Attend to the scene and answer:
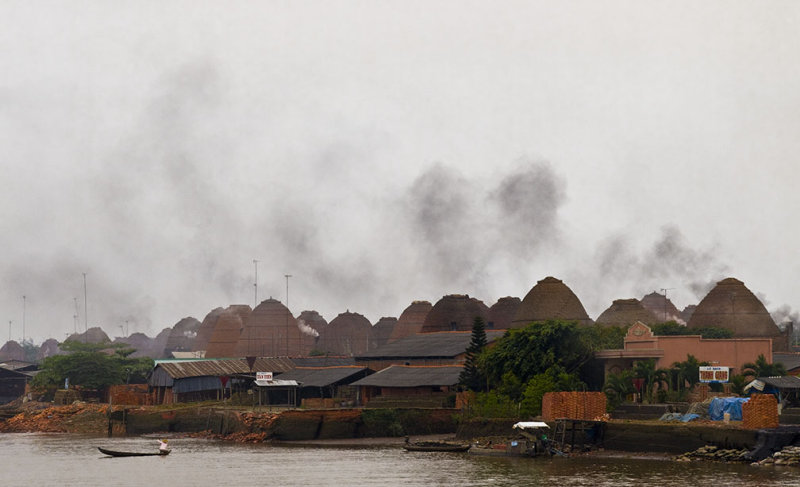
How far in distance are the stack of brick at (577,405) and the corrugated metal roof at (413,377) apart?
1573cm

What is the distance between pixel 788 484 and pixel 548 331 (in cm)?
2704

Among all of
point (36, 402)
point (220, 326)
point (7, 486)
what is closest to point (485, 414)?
point (7, 486)

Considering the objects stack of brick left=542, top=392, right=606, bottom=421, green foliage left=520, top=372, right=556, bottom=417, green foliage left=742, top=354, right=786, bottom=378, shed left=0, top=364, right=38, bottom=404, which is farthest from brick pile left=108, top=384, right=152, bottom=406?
green foliage left=742, top=354, right=786, bottom=378

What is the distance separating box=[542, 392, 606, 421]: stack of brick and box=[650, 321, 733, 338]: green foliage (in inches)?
1242

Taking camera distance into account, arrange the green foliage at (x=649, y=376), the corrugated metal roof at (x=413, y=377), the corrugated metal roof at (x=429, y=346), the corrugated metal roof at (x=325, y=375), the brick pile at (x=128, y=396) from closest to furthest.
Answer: the green foliage at (x=649, y=376) → the corrugated metal roof at (x=413, y=377) → the corrugated metal roof at (x=325, y=375) → the corrugated metal roof at (x=429, y=346) → the brick pile at (x=128, y=396)

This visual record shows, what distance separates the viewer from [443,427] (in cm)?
7169

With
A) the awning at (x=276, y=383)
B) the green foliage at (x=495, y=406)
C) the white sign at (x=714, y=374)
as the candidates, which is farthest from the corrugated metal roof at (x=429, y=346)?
the white sign at (x=714, y=374)

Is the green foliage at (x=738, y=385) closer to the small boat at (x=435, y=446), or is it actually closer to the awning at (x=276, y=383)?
the small boat at (x=435, y=446)

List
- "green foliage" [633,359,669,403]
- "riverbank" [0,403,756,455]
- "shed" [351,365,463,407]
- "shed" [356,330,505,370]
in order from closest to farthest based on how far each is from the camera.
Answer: "riverbank" [0,403,756,455] → "green foliage" [633,359,669,403] → "shed" [351,365,463,407] → "shed" [356,330,505,370]

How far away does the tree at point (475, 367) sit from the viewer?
244ft

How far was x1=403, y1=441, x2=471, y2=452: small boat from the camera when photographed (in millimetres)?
60188

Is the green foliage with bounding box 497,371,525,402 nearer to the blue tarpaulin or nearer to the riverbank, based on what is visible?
the riverbank

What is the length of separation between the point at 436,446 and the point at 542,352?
11.4 metres

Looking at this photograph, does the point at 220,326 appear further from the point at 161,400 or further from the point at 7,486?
the point at 7,486
